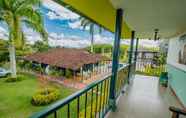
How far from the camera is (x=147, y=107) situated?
2.92m

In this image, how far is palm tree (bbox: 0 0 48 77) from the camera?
7.30 m

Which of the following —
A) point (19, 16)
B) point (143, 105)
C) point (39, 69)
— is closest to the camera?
point (143, 105)

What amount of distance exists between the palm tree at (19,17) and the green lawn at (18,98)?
140 inches

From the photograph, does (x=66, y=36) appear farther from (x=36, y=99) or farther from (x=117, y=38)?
(x=117, y=38)

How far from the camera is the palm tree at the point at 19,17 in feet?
24.0

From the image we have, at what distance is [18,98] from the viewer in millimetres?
9492

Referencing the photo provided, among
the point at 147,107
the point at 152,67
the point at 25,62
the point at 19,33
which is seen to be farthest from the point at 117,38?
the point at 25,62

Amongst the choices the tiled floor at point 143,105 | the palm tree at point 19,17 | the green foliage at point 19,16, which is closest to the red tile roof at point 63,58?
the palm tree at point 19,17

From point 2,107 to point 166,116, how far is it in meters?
9.25

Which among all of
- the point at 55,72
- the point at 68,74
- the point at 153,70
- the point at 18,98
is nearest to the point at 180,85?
the point at 153,70

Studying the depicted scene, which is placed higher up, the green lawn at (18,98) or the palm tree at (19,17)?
the palm tree at (19,17)

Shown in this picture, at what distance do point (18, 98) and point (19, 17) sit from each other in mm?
5495

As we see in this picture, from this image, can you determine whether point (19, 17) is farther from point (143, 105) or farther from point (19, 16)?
point (143, 105)

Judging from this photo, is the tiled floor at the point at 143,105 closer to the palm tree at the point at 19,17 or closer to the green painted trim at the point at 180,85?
the green painted trim at the point at 180,85
